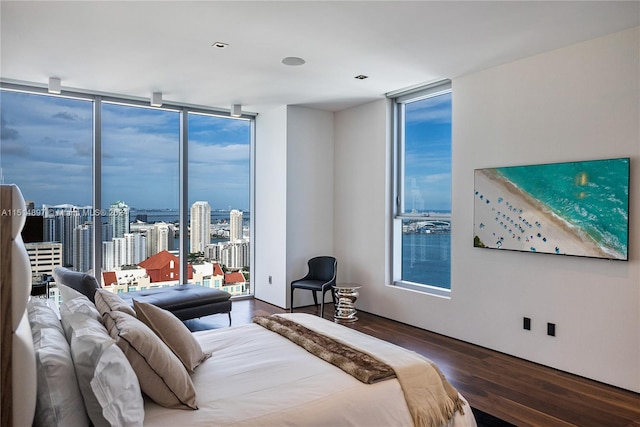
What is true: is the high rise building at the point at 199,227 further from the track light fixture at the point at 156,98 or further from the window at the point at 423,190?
the window at the point at 423,190

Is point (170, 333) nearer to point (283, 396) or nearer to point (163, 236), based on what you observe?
point (283, 396)

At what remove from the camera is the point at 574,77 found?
3.45 meters

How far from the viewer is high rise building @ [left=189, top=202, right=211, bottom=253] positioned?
584 cm

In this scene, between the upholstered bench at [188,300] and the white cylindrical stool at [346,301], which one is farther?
the white cylindrical stool at [346,301]

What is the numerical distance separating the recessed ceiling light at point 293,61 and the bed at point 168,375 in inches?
98.7

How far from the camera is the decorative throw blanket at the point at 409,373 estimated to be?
200cm

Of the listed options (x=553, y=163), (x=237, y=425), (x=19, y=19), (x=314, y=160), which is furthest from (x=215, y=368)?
(x=314, y=160)

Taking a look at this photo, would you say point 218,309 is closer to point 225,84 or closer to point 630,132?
point 225,84

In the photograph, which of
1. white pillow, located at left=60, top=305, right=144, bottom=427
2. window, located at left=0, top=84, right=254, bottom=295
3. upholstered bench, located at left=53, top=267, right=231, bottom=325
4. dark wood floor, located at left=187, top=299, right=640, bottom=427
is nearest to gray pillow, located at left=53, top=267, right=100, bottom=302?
upholstered bench, located at left=53, top=267, right=231, bottom=325

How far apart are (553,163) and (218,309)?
3.59 m

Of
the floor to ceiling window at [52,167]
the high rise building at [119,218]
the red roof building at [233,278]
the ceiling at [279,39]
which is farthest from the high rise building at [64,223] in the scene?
the red roof building at [233,278]

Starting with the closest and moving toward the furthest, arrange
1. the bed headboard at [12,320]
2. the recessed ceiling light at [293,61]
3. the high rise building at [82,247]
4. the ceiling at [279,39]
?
the bed headboard at [12,320]
the ceiling at [279,39]
the recessed ceiling light at [293,61]
the high rise building at [82,247]

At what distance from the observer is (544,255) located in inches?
143

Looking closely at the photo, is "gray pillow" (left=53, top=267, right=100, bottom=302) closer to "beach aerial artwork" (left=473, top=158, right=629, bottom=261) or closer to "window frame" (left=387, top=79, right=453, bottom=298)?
"window frame" (left=387, top=79, right=453, bottom=298)
